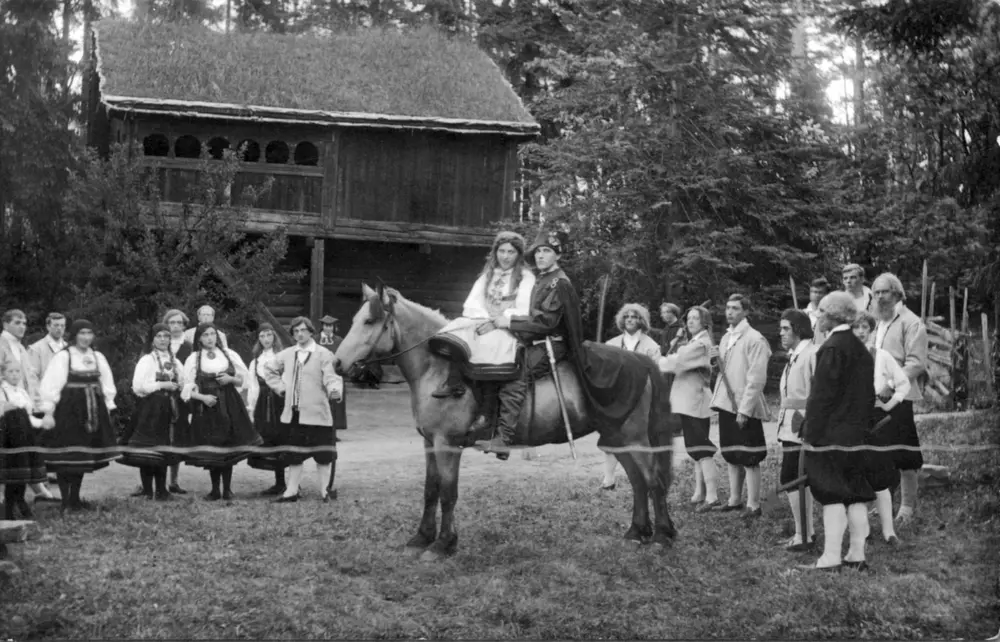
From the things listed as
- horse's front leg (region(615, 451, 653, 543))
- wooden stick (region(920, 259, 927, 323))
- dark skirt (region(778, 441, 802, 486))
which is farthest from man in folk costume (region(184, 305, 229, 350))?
wooden stick (region(920, 259, 927, 323))

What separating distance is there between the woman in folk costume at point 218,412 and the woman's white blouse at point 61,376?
→ 24.2 inches

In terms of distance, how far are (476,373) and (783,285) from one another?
2534 mm

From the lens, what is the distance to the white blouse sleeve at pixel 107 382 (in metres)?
6.98

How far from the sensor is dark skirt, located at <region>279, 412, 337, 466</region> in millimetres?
7598

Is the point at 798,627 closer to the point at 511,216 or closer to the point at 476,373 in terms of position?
the point at 476,373

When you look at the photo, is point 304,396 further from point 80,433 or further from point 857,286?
point 857,286

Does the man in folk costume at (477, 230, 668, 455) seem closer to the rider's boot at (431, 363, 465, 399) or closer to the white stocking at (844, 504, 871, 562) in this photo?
the rider's boot at (431, 363, 465, 399)

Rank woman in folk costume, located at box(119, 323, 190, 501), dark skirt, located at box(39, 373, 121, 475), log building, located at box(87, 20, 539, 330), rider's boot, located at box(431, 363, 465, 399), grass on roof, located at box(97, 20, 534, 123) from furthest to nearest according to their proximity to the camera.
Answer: grass on roof, located at box(97, 20, 534, 123)
log building, located at box(87, 20, 539, 330)
woman in folk costume, located at box(119, 323, 190, 501)
dark skirt, located at box(39, 373, 121, 475)
rider's boot, located at box(431, 363, 465, 399)

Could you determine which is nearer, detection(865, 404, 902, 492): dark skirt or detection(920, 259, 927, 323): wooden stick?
detection(865, 404, 902, 492): dark skirt

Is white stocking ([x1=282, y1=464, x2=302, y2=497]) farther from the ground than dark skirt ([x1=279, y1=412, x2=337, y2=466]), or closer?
closer

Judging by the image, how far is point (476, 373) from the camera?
6.40 metres

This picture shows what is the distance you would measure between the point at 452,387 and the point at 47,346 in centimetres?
251

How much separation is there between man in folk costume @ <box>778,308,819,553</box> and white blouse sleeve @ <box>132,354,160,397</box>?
13.3 ft

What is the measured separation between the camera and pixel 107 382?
278 inches
